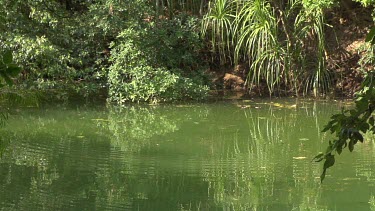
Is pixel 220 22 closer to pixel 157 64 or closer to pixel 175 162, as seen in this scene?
pixel 157 64

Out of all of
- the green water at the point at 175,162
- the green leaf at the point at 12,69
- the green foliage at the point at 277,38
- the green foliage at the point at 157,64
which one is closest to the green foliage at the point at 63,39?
the green foliage at the point at 157,64

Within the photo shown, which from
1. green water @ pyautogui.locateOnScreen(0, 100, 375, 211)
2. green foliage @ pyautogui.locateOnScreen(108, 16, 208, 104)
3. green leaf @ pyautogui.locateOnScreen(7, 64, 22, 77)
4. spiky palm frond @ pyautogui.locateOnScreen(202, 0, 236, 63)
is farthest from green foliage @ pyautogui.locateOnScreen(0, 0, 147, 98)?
green leaf @ pyautogui.locateOnScreen(7, 64, 22, 77)

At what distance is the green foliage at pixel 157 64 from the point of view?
9891 mm

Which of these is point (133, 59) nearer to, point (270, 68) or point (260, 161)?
point (270, 68)

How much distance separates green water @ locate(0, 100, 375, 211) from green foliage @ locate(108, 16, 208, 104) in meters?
0.56

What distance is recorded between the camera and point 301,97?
34.7 ft

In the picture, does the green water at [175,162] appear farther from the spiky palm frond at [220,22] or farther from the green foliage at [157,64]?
the spiky palm frond at [220,22]

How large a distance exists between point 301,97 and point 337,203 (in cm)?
558

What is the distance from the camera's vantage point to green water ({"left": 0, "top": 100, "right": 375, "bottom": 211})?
5215 mm

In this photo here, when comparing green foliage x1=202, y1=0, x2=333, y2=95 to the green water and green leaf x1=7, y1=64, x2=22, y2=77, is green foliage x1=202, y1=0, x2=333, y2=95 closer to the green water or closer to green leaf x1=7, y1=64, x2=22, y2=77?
the green water

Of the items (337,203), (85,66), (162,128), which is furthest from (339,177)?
(85,66)

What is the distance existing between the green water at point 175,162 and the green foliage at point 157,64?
1.84 feet

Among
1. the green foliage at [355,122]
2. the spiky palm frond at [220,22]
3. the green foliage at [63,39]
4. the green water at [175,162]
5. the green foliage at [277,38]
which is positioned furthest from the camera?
the spiky palm frond at [220,22]

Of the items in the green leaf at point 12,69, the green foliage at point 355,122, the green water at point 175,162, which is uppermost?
the green leaf at point 12,69
